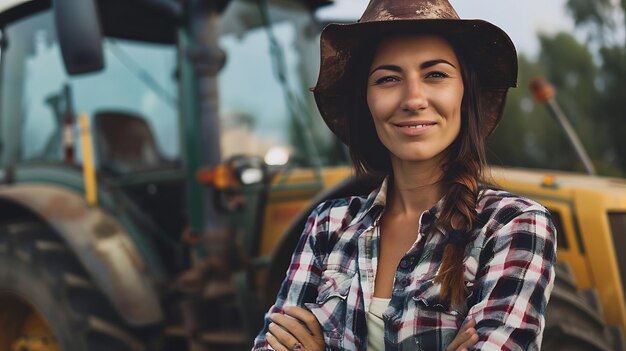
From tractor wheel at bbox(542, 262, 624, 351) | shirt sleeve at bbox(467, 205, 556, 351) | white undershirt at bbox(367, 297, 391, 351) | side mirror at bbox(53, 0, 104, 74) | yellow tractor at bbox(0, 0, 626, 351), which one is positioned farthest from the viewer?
yellow tractor at bbox(0, 0, 626, 351)

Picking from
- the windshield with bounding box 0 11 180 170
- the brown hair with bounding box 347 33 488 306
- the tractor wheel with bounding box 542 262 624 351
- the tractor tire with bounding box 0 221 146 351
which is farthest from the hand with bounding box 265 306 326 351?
the windshield with bounding box 0 11 180 170

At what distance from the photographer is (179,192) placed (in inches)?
158

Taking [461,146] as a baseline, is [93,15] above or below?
above

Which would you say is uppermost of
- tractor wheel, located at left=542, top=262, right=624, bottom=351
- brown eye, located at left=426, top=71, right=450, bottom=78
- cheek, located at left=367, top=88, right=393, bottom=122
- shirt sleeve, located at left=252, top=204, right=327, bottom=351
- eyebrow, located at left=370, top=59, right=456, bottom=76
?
eyebrow, located at left=370, top=59, right=456, bottom=76

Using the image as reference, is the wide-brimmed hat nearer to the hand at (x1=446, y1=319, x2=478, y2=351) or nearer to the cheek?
the cheek

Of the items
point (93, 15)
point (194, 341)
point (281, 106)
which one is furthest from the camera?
point (281, 106)

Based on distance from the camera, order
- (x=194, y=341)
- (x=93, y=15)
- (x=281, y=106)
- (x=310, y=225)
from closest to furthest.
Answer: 1. (x=310, y=225)
2. (x=93, y=15)
3. (x=194, y=341)
4. (x=281, y=106)

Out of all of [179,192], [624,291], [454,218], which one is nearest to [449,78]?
[454,218]

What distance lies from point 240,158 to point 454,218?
7.12ft

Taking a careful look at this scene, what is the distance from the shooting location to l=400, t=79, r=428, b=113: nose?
155 cm

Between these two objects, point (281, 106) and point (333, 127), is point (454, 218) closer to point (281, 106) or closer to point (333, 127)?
point (333, 127)

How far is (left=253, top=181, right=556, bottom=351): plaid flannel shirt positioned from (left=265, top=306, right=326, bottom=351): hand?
0.8 inches

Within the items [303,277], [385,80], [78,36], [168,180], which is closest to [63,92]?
[168,180]

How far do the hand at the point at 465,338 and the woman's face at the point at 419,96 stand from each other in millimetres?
375
